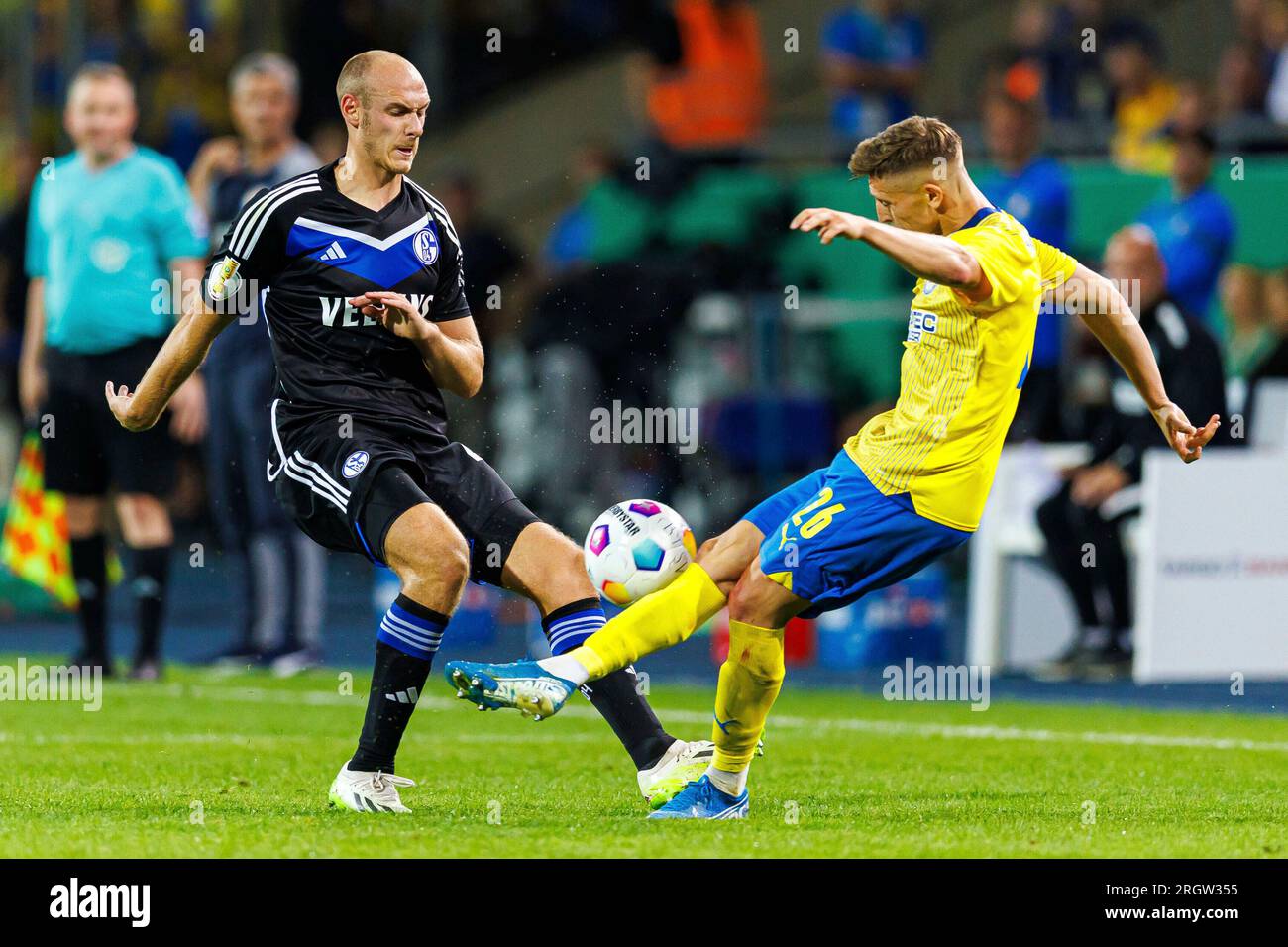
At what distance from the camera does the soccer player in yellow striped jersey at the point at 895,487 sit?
251 inches

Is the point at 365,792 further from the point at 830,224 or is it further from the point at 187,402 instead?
the point at 187,402

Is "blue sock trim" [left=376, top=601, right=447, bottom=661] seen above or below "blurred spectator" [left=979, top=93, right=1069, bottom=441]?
below

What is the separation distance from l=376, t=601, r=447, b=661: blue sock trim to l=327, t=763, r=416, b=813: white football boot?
1.28 ft

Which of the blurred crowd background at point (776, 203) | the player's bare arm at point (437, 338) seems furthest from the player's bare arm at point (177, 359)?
the blurred crowd background at point (776, 203)

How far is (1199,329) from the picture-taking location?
11516 millimetres

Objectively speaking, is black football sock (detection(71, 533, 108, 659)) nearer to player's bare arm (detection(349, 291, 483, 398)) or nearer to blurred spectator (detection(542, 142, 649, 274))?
player's bare arm (detection(349, 291, 483, 398))

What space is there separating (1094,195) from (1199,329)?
344 centimetres

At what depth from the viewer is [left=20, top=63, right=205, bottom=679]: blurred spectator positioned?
1084cm

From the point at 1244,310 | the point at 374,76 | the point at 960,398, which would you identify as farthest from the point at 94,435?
the point at 1244,310

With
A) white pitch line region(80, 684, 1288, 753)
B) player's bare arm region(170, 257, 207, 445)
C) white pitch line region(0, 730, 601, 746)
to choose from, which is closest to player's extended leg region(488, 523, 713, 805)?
white pitch line region(0, 730, 601, 746)

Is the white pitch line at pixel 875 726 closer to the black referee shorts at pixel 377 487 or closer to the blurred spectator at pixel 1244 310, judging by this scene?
the black referee shorts at pixel 377 487

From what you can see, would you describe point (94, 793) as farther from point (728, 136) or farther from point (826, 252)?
point (728, 136)

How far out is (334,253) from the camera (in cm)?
688

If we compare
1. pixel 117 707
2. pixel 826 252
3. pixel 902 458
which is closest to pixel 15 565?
pixel 117 707
